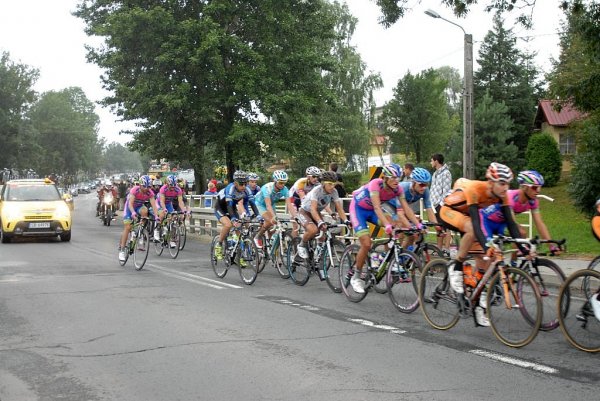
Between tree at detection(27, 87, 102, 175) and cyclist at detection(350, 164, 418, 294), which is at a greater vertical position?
tree at detection(27, 87, 102, 175)

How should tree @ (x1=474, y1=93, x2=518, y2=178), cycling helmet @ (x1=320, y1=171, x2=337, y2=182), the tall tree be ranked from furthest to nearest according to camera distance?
the tall tree → tree @ (x1=474, y1=93, x2=518, y2=178) → cycling helmet @ (x1=320, y1=171, x2=337, y2=182)

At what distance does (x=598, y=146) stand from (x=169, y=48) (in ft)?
56.9

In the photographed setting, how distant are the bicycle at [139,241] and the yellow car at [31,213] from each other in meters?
7.44

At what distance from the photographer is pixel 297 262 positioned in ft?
37.7

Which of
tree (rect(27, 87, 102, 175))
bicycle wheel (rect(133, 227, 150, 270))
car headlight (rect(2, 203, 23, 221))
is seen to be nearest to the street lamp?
bicycle wheel (rect(133, 227, 150, 270))

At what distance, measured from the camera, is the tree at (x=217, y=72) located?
30.1 meters

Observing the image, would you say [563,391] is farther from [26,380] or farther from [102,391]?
[26,380]

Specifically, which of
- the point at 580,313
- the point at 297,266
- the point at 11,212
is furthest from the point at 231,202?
the point at 11,212

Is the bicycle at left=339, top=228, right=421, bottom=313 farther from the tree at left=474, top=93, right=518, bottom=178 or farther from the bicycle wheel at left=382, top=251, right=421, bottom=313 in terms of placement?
the tree at left=474, top=93, right=518, bottom=178

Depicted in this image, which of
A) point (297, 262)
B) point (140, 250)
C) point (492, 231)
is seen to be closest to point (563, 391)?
point (492, 231)

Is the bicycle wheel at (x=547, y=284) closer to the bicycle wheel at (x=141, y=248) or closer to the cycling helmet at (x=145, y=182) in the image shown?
the bicycle wheel at (x=141, y=248)

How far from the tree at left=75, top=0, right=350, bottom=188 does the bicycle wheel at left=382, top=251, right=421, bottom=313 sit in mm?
22231

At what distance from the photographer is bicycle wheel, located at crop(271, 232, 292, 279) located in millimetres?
11805

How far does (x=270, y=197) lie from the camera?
1202 cm
